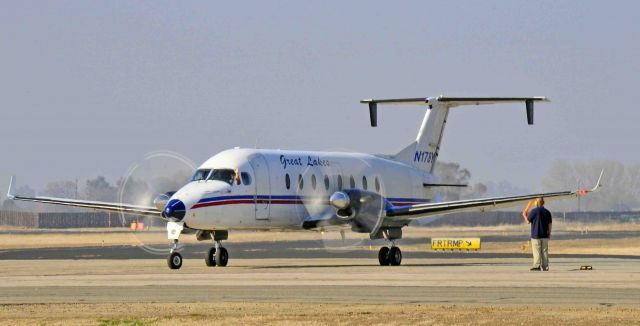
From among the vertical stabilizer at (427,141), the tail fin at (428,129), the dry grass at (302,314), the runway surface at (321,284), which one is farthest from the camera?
the vertical stabilizer at (427,141)

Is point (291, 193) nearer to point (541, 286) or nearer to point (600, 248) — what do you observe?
point (541, 286)

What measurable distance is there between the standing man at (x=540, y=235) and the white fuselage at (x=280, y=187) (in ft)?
27.9

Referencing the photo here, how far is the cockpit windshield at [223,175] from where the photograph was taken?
3841cm

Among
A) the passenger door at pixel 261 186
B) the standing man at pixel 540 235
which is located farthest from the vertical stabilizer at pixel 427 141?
the standing man at pixel 540 235

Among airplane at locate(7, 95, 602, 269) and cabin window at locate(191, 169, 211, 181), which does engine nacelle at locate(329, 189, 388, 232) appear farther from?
cabin window at locate(191, 169, 211, 181)

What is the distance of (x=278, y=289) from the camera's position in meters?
25.9

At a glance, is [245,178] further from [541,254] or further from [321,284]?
[321,284]

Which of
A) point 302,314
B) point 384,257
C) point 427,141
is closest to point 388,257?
point 384,257

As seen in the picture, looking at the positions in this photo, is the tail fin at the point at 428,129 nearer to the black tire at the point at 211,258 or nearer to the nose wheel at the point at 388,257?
the nose wheel at the point at 388,257

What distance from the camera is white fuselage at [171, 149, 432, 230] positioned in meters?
37.6

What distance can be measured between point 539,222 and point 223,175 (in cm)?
995

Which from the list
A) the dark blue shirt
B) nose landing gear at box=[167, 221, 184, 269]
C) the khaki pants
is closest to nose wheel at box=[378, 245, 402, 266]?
the dark blue shirt

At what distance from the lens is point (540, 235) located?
34.9 metres

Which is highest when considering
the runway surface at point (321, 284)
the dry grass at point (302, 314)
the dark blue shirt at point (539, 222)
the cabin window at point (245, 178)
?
the cabin window at point (245, 178)
